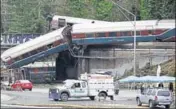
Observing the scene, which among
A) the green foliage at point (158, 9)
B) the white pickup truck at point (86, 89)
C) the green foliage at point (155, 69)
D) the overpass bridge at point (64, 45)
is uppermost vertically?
the green foliage at point (158, 9)

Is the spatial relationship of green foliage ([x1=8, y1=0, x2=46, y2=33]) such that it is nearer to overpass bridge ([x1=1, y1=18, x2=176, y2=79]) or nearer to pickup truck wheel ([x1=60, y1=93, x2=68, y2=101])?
overpass bridge ([x1=1, y1=18, x2=176, y2=79])

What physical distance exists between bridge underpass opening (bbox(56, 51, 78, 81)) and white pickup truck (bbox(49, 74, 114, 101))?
32491mm

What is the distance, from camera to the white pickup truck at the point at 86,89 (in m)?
49.9

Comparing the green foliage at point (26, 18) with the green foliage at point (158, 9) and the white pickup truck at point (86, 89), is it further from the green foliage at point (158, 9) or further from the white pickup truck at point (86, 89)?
the white pickup truck at point (86, 89)

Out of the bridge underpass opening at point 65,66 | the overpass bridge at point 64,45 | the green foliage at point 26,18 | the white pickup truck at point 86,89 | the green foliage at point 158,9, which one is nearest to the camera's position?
the white pickup truck at point 86,89

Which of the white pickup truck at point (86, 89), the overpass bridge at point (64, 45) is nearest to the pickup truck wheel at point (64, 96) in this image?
the white pickup truck at point (86, 89)

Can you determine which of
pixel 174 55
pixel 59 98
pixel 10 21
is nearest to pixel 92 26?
pixel 174 55

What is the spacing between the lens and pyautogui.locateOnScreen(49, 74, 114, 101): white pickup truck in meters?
49.9

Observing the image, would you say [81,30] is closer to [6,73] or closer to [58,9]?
[6,73]

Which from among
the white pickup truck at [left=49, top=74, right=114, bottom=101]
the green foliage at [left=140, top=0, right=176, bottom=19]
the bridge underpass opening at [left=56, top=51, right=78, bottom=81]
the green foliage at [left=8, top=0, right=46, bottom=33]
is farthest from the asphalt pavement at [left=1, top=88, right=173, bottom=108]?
the green foliage at [left=8, top=0, right=46, bottom=33]

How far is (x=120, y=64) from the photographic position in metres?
76.8

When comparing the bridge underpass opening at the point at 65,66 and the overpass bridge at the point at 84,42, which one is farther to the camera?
the bridge underpass opening at the point at 65,66

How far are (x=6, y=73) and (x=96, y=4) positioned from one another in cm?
3795

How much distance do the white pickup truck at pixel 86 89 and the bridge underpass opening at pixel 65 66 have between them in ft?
107
